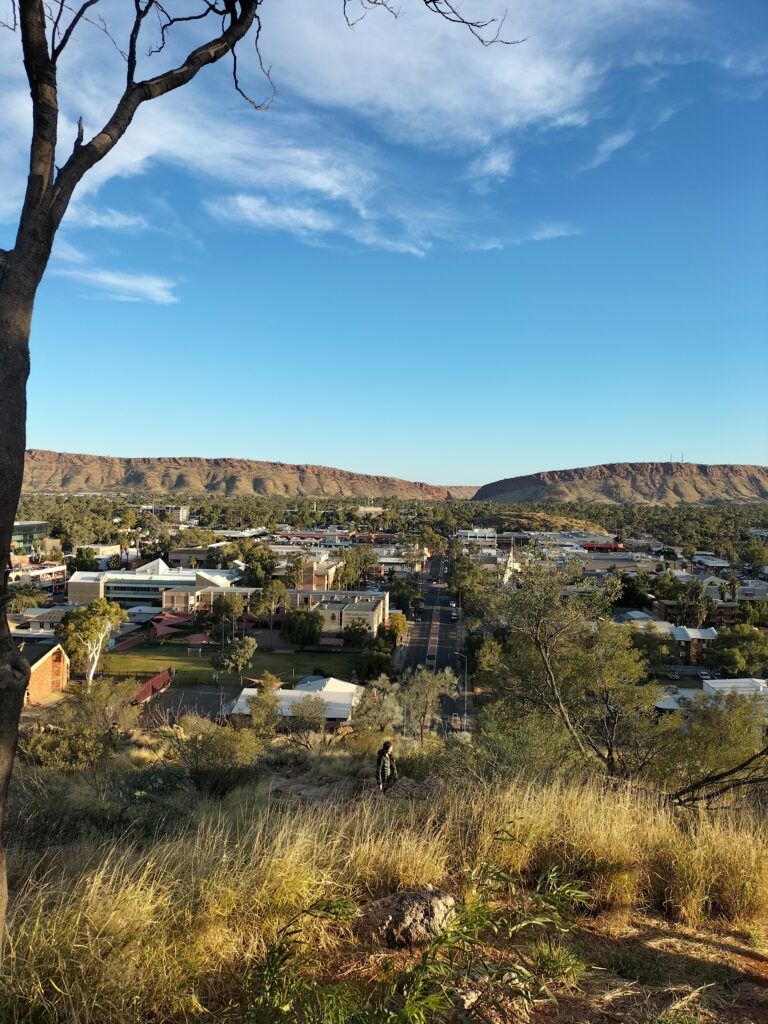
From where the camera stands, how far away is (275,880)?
119 inches

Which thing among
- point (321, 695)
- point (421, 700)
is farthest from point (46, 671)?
point (421, 700)

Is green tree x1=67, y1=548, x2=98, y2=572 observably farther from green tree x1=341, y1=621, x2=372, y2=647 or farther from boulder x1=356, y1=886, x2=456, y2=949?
boulder x1=356, y1=886, x2=456, y2=949

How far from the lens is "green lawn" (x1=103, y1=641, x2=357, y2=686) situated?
3356 centimetres

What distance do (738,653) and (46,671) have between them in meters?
35.8

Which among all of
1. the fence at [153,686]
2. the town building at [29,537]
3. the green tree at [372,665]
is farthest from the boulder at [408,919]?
the town building at [29,537]

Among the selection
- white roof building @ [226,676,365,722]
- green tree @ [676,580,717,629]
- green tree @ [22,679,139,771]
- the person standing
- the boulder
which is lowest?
white roof building @ [226,676,365,722]

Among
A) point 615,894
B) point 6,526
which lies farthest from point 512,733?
point 6,526

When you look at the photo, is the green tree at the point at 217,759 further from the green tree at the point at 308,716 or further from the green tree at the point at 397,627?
the green tree at the point at 397,627

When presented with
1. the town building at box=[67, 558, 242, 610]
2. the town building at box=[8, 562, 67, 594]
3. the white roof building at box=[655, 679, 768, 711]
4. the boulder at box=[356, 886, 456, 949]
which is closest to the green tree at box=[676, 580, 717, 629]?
the white roof building at box=[655, 679, 768, 711]

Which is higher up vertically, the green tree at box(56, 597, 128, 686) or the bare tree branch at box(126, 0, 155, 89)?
the bare tree branch at box(126, 0, 155, 89)

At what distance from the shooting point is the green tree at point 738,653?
33656 millimetres

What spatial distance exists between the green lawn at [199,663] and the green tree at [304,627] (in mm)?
1104

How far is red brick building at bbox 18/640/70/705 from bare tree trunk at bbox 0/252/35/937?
2679 centimetres

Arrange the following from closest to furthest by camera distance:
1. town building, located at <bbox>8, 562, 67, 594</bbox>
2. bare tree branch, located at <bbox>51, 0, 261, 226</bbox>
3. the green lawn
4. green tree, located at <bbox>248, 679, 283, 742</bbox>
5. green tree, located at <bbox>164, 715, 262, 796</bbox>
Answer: bare tree branch, located at <bbox>51, 0, 261, 226</bbox>, green tree, located at <bbox>164, 715, 262, 796</bbox>, green tree, located at <bbox>248, 679, 283, 742</bbox>, the green lawn, town building, located at <bbox>8, 562, 67, 594</bbox>
